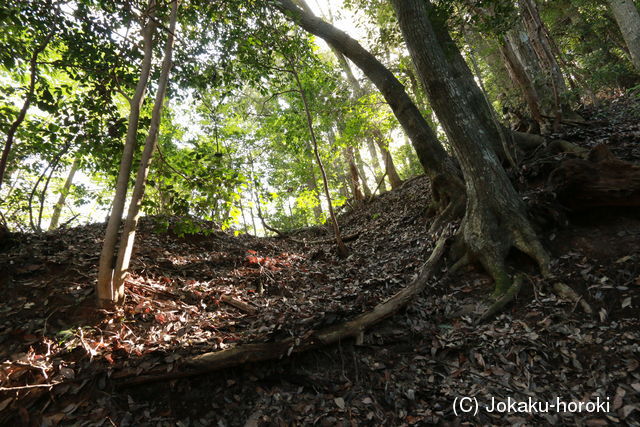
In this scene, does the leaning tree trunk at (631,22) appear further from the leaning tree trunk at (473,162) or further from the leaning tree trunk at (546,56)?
the leaning tree trunk at (473,162)

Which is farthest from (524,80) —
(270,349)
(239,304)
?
(270,349)

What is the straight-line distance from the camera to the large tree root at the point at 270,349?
302 centimetres

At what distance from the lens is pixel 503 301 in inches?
153

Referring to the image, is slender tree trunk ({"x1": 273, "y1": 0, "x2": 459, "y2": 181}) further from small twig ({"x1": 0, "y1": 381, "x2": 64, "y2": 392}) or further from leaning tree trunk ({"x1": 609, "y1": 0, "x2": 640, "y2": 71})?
leaning tree trunk ({"x1": 609, "y1": 0, "x2": 640, "y2": 71})

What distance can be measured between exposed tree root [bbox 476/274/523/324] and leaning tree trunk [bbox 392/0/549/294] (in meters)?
0.32

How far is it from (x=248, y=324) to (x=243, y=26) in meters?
5.50

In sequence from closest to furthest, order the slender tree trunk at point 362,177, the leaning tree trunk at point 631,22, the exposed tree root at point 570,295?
1. the exposed tree root at point 570,295
2. the leaning tree trunk at point 631,22
3. the slender tree trunk at point 362,177

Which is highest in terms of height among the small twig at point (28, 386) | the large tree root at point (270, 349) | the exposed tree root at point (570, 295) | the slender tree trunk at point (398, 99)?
the slender tree trunk at point (398, 99)

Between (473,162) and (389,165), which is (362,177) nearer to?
(389,165)

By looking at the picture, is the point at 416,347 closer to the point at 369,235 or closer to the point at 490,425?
the point at 490,425

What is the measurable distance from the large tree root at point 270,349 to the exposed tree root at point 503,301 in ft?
3.02

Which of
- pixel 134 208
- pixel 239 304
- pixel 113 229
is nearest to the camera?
pixel 113 229

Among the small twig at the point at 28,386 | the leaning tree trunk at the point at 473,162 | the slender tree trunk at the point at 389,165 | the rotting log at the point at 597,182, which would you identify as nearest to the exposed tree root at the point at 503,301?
the leaning tree trunk at the point at 473,162

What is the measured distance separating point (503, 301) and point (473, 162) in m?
2.12
